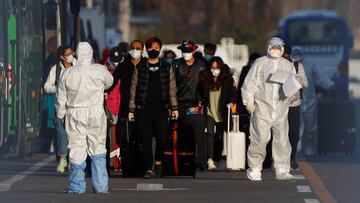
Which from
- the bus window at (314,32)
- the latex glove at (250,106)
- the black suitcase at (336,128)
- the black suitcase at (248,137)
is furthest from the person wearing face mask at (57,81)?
Result: the bus window at (314,32)

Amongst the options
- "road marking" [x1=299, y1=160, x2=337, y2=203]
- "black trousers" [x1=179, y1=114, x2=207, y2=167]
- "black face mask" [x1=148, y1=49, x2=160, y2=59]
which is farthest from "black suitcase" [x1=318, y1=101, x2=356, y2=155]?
"black face mask" [x1=148, y1=49, x2=160, y2=59]

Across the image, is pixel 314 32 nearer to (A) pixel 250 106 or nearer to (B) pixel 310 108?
(B) pixel 310 108

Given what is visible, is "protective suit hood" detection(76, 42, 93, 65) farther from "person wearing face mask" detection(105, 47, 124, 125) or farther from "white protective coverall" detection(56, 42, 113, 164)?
"person wearing face mask" detection(105, 47, 124, 125)

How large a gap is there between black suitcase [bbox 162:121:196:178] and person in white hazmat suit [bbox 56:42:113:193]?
90.7 inches

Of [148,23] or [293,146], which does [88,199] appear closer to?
[293,146]

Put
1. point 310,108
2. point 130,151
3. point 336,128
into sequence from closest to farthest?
point 130,151 < point 310,108 < point 336,128

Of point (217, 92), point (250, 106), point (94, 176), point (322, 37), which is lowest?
point (94, 176)

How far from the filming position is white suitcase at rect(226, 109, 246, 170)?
20.2 m

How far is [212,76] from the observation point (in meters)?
20.9

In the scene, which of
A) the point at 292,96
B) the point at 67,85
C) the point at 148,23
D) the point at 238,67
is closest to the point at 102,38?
the point at 238,67

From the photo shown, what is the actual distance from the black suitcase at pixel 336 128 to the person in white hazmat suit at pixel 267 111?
18.6 ft

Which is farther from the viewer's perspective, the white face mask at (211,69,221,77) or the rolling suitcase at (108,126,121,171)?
the white face mask at (211,69,221,77)

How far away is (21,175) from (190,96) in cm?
242

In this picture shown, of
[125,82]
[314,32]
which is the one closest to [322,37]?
[314,32]
